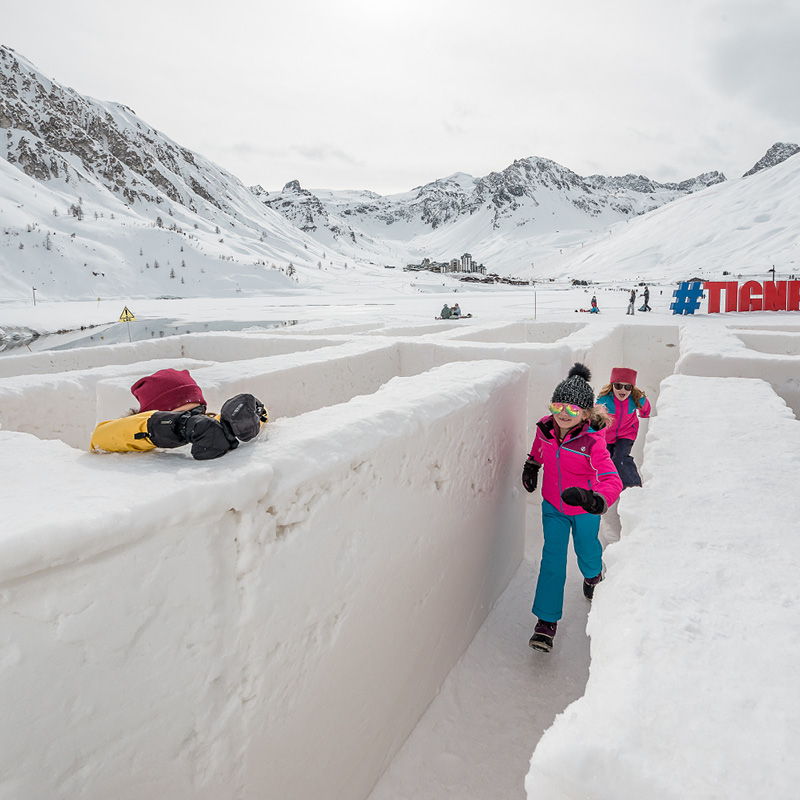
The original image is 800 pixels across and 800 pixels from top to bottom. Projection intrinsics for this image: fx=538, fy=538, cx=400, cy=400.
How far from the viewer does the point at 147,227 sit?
109 feet

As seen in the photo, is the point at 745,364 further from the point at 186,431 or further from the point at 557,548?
the point at 186,431

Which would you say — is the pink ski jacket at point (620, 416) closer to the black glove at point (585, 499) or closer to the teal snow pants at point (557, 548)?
the teal snow pants at point (557, 548)

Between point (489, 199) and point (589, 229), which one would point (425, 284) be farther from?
point (489, 199)

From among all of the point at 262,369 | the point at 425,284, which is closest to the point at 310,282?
the point at 425,284

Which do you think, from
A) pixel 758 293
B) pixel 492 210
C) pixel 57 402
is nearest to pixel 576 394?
pixel 57 402

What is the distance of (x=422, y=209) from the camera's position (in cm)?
16925

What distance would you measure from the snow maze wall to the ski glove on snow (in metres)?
0.06

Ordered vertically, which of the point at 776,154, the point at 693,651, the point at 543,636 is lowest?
the point at 543,636

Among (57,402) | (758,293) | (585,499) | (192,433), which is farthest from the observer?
(758,293)

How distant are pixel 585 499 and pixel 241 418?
188 cm

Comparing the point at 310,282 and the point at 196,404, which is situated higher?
the point at 310,282

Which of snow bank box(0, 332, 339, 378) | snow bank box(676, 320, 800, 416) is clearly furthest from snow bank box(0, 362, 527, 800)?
snow bank box(0, 332, 339, 378)

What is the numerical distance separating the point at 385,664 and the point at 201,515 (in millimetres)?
1340

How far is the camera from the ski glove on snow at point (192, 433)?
1.74 metres
